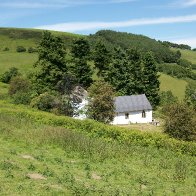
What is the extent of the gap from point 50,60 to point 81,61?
10.8 meters

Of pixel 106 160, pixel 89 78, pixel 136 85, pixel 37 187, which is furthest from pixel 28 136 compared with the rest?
pixel 136 85

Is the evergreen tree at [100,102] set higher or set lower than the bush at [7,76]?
lower

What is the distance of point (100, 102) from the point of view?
52875 mm

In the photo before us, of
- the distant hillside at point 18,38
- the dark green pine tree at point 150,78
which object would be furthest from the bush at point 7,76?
the distant hillside at point 18,38

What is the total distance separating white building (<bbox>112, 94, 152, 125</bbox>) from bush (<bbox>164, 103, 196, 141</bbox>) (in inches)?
1067

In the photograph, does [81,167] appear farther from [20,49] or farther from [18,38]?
[18,38]

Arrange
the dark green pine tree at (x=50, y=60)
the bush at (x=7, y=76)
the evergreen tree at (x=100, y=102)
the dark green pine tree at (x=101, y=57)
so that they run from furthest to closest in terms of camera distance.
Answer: the bush at (x=7, y=76) → the dark green pine tree at (x=101, y=57) → the dark green pine tree at (x=50, y=60) → the evergreen tree at (x=100, y=102)

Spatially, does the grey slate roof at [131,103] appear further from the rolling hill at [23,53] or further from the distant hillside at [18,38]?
the distant hillside at [18,38]

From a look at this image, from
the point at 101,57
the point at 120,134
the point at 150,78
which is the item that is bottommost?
the point at 120,134

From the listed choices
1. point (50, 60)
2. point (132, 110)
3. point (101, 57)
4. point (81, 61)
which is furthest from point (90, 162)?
point (101, 57)

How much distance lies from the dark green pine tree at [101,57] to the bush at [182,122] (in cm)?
4160

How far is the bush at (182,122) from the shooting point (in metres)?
45.9

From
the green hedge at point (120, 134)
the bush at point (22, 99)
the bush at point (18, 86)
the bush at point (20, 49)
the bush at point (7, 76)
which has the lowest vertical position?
the green hedge at point (120, 134)

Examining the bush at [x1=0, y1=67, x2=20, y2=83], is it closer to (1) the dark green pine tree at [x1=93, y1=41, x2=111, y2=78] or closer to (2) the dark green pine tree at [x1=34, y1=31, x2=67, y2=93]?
(1) the dark green pine tree at [x1=93, y1=41, x2=111, y2=78]
